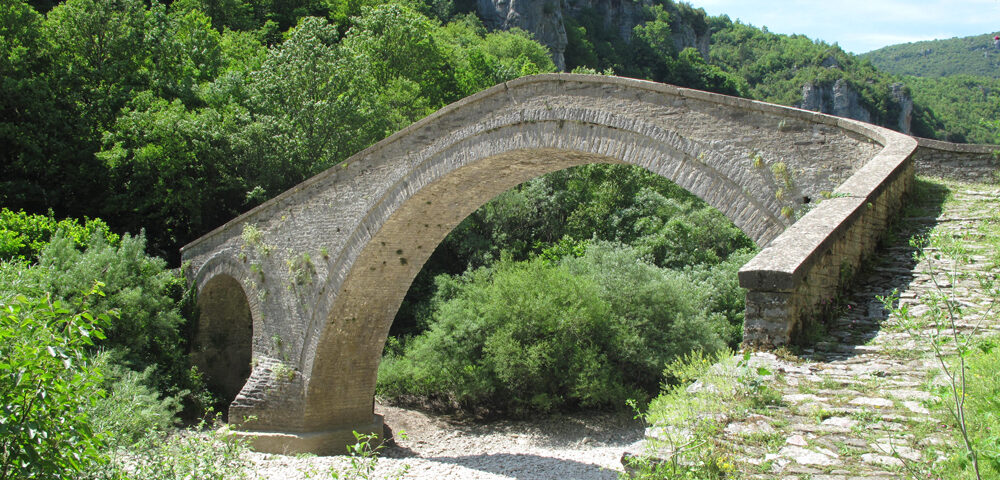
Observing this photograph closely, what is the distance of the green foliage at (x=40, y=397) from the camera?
4.09 metres

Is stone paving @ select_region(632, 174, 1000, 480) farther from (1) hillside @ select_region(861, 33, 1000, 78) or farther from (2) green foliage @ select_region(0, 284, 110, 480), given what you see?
(1) hillside @ select_region(861, 33, 1000, 78)

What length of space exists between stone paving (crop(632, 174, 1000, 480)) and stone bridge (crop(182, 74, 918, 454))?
10.0 inches

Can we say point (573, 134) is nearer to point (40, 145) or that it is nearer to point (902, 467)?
point (902, 467)

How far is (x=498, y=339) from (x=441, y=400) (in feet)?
9.46

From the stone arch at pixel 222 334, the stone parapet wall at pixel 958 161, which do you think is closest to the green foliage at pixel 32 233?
the stone arch at pixel 222 334

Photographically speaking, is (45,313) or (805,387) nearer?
(805,387)

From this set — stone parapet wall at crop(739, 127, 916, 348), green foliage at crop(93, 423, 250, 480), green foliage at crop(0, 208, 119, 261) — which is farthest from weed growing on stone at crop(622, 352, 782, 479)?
green foliage at crop(0, 208, 119, 261)

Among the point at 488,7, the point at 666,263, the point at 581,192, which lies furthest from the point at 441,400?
the point at 488,7

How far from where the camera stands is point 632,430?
48.1 ft

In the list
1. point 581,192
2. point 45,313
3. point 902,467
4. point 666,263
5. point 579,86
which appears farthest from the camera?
point 581,192

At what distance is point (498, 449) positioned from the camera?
13.9 meters

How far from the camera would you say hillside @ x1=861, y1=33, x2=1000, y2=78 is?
64.6 meters

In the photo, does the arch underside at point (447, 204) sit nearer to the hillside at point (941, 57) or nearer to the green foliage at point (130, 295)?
the green foliage at point (130, 295)

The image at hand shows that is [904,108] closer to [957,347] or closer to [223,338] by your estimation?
[223,338]
